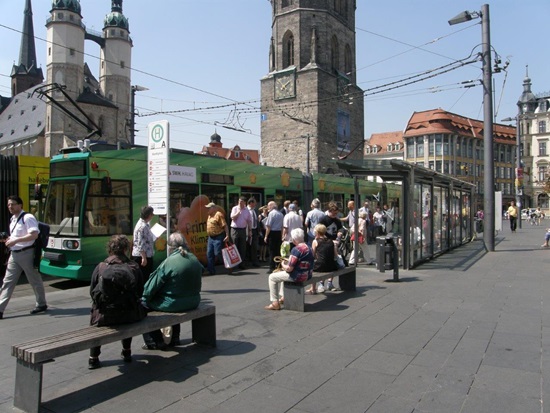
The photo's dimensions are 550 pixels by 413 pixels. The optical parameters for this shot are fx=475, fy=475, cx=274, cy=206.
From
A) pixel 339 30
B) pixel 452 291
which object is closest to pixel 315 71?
pixel 339 30

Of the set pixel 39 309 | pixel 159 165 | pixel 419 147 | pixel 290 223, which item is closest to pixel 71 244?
pixel 39 309

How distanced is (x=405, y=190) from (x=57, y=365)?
342 inches

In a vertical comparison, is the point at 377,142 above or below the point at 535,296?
above

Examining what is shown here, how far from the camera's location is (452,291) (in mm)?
8648

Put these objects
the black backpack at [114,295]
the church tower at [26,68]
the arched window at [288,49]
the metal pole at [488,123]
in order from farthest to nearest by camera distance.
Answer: the church tower at [26,68]
the arched window at [288,49]
the metal pole at [488,123]
the black backpack at [114,295]

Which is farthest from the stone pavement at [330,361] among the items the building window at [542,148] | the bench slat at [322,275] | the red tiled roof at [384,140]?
the building window at [542,148]

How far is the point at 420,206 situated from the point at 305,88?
142ft

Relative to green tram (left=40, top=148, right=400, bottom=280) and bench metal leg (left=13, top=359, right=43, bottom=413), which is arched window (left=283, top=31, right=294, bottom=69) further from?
bench metal leg (left=13, top=359, right=43, bottom=413)

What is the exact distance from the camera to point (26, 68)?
91000 mm

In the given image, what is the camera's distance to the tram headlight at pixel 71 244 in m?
9.52

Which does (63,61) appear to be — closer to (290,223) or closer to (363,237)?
(363,237)

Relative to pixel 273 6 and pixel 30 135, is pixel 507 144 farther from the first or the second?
pixel 30 135

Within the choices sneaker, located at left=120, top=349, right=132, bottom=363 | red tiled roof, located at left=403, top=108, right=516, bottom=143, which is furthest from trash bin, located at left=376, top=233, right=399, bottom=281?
red tiled roof, located at left=403, top=108, right=516, bottom=143

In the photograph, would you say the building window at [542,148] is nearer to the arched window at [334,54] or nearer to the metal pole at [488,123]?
the arched window at [334,54]
